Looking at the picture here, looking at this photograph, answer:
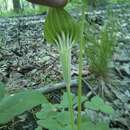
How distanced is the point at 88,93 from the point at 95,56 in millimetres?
287

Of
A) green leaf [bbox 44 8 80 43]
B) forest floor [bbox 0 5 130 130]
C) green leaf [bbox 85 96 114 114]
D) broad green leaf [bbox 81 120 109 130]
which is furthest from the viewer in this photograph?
forest floor [bbox 0 5 130 130]

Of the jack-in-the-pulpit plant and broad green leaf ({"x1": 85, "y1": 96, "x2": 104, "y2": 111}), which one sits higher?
the jack-in-the-pulpit plant

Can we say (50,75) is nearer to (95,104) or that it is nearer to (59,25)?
(95,104)

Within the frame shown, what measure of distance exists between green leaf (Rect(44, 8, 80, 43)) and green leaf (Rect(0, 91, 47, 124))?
0.14 m

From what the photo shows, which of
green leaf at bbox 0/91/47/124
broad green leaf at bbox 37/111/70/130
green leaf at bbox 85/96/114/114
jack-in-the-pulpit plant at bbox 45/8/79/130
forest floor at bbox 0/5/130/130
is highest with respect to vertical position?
jack-in-the-pulpit plant at bbox 45/8/79/130

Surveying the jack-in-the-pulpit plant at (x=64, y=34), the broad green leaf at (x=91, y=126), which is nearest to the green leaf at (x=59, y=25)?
the jack-in-the-pulpit plant at (x=64, y=34)

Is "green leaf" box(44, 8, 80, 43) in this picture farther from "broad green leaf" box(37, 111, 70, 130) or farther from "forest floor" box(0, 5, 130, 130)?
"forest floor" box(0, 5, 130, 130)

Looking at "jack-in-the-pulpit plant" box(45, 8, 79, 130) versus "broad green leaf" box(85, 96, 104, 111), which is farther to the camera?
"broad green leaf" box(85, 96, 104, 111)

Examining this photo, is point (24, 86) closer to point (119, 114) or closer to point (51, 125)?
point (119, 114)

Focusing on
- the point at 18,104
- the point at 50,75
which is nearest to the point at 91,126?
the point at 18,104

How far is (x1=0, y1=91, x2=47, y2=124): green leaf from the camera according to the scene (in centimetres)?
87

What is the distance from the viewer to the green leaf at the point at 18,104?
868 mm

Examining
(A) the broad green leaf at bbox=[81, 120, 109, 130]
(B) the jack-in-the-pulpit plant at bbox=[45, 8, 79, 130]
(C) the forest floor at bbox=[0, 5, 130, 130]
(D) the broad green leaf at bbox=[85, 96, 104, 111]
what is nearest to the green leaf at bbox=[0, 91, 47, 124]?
(B) the jack-in-the-pulpit plant at bbox=[45, 8, 79, 130]

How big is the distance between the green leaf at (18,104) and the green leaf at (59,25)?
0.14 meters
